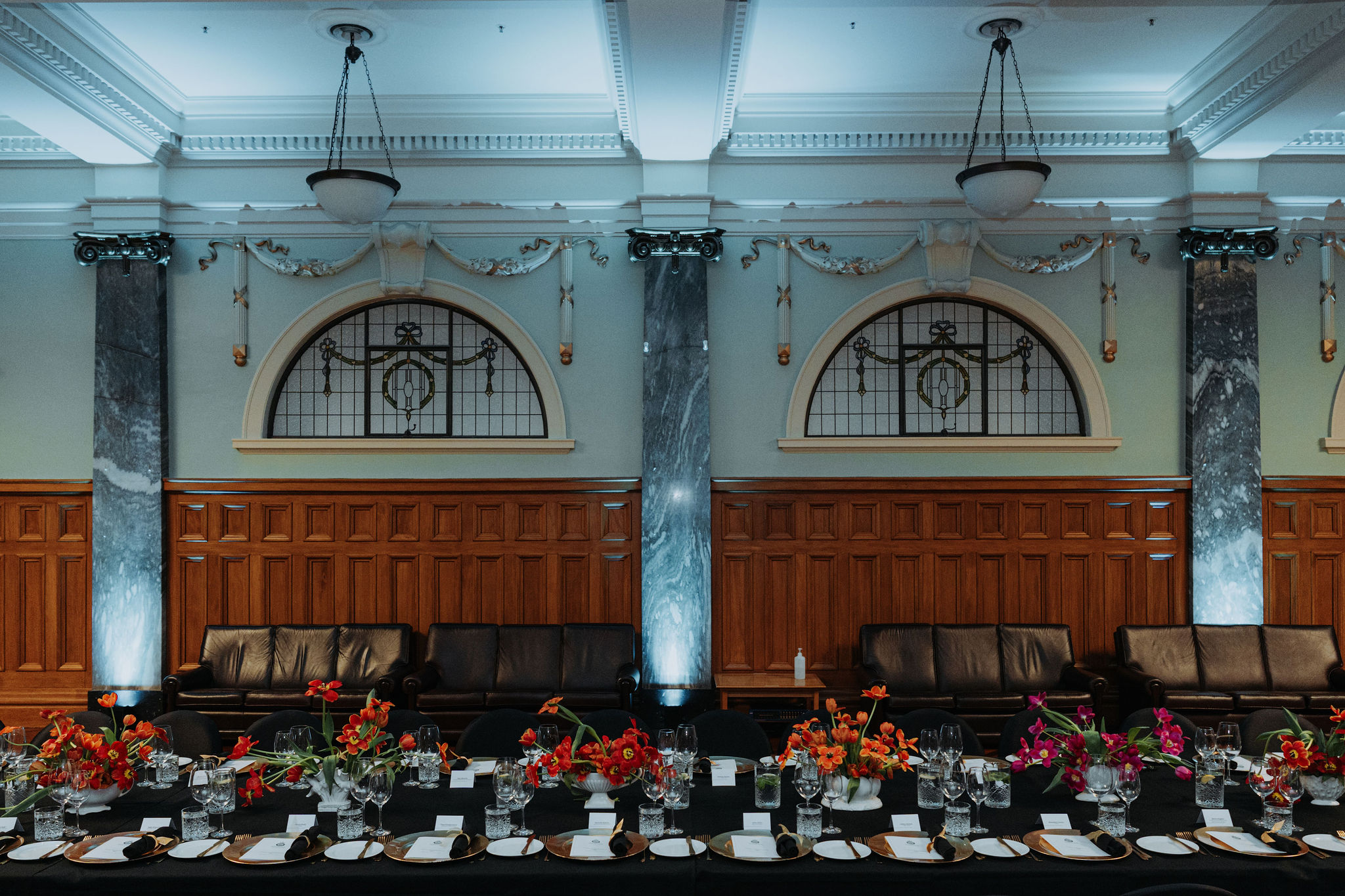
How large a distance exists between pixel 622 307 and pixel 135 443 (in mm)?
3899

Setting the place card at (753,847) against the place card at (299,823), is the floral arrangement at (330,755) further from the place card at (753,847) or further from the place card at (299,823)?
the place card at (753,847)

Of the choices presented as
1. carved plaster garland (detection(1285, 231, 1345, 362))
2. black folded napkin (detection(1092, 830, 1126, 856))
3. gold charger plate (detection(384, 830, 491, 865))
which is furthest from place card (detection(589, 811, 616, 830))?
carved plaster garland (detection(1285, 231, 1345, 362))

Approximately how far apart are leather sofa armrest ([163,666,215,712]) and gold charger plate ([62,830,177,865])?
3.54m

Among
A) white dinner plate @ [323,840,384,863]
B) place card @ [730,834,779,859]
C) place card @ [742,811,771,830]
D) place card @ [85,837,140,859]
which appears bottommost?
place card @ [742,811,771,830]

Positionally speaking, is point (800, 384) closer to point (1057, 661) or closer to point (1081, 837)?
point (1057, 661)

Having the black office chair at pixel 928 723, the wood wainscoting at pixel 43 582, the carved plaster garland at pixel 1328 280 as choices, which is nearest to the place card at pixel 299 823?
the black office chair at pixel 928 723

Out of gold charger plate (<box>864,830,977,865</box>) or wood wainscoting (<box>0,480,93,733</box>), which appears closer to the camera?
gold charger plate (<box>864,830,977,865</box>)

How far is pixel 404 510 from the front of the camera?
7.66 metres

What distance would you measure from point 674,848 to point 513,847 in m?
0.55

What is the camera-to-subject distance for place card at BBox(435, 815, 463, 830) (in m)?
3.54

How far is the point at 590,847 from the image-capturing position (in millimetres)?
3338

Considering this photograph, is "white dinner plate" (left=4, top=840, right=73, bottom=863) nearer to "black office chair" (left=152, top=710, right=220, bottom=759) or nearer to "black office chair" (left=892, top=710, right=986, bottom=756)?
"black office chair" (left=152, top=710, right=220, bottom=759)

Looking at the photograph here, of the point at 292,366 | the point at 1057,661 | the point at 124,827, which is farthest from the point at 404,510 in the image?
the point at 1057,661

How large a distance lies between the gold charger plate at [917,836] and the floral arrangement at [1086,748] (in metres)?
0.62
